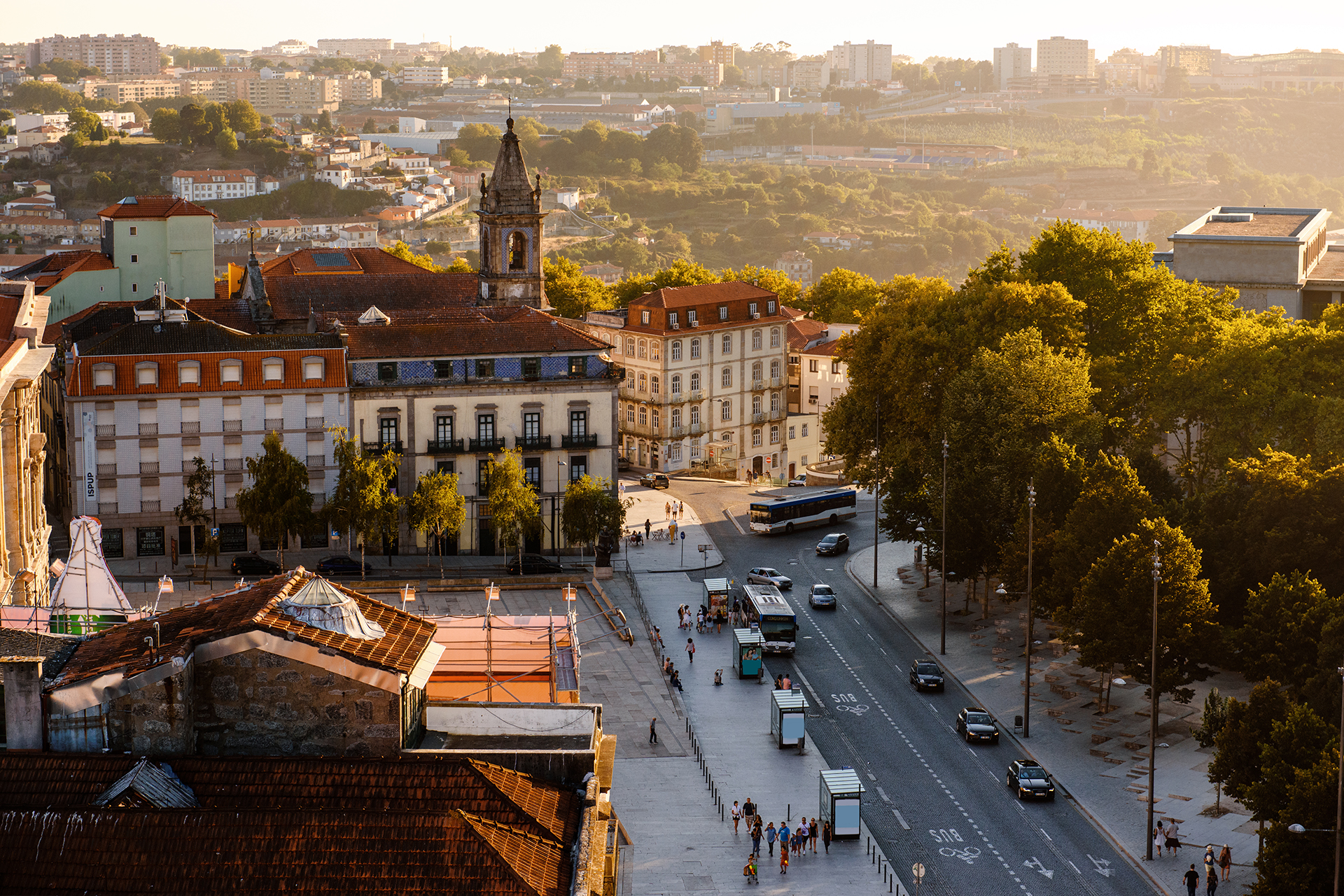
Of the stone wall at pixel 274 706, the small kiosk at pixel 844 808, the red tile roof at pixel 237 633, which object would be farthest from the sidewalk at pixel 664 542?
the stone wall at pixel 274 706

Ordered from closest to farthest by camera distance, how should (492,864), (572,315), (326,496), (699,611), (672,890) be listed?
(492,864)
(672,890)
(699,611)
(326,496)
(572,315)

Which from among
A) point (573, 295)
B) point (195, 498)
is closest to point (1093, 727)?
point (195, 498)

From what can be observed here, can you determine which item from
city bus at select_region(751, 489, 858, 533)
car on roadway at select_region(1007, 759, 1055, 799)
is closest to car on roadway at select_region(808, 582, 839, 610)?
city bus at select_region(751, 489, 858, 533)

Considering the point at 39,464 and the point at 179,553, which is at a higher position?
the point at 39,464

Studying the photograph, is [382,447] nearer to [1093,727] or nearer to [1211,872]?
[1093,727]

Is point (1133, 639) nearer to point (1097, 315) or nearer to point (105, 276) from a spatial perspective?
point (1097, 315)

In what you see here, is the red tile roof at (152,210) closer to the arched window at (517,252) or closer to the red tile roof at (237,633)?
the arched window at (517,252)

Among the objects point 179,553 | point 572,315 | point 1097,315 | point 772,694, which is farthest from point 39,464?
point 572,315

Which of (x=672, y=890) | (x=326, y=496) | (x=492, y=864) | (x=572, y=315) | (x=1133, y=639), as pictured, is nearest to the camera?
(x=492, y=864)
